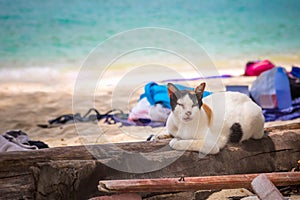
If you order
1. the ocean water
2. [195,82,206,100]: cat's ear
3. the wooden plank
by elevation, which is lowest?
the wooden plank

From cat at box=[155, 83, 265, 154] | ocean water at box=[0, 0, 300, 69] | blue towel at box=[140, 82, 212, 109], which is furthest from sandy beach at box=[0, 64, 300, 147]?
ocean water at box=[0, 0, 300, 69]

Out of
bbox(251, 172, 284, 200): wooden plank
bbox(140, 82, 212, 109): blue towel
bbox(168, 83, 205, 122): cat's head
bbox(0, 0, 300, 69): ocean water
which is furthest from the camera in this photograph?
bbox(0, 0, 300, 69): ocean water

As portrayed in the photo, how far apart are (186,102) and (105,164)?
404mm

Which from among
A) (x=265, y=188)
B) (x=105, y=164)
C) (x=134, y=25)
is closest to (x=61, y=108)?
(x=105, y=164)

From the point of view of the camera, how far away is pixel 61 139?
2865mm

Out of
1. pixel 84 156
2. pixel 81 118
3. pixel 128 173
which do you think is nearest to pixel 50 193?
pixel 84 156

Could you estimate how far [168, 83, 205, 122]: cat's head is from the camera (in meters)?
1.79

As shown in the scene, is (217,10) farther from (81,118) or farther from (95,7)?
(81,118)

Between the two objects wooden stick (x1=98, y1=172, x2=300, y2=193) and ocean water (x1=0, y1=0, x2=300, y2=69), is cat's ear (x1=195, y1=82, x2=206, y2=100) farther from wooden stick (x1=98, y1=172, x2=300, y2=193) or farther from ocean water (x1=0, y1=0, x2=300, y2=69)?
ocean water (x1=0, y1=0, x2=300, y2=69)

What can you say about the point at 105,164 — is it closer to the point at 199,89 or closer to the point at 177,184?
the point at 177,184

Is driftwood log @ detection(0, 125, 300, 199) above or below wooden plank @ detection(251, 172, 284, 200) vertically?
above

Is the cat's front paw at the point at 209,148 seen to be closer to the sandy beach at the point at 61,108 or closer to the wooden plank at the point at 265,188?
the wooden plank at the point at 265,188

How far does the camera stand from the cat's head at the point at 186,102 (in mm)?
1786

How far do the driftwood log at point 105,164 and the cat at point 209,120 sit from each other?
0.04 m
